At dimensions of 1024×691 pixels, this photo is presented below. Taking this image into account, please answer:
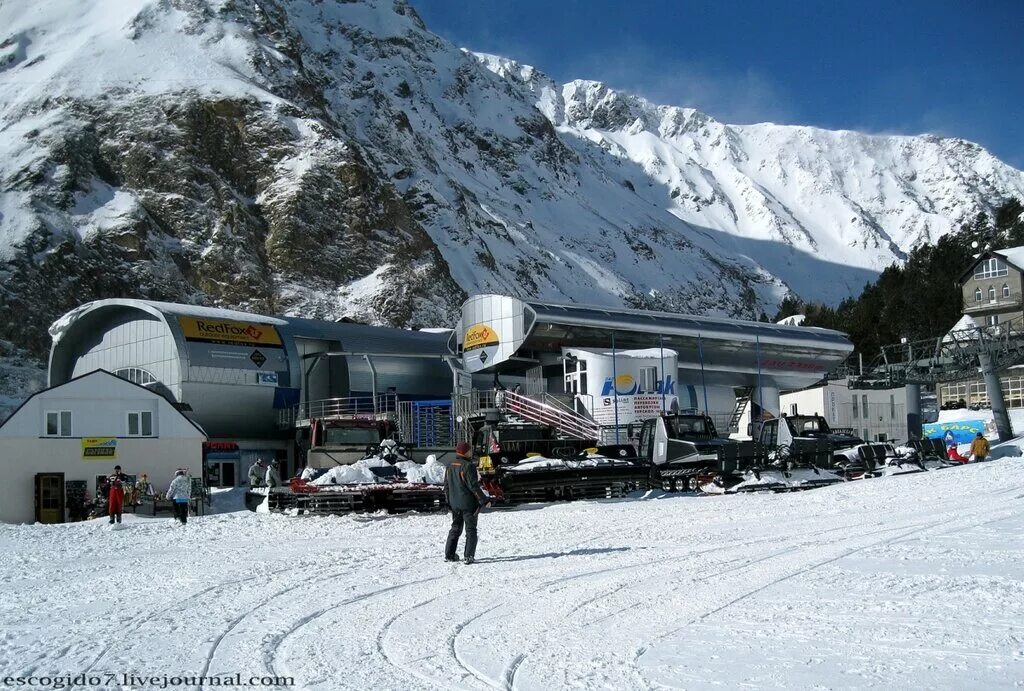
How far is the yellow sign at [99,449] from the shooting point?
96.9 feet

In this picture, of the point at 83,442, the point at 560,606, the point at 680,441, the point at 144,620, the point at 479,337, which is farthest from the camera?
the point at 479,337

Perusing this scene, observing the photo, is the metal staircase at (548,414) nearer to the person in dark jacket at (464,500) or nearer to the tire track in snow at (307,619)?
the person in dark jacket at (464,500)

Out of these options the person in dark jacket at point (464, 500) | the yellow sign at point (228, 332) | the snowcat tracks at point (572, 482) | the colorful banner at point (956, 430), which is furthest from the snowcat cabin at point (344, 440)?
the colorful banner at point (956, 430)

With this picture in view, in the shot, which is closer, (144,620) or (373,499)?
(144,620)

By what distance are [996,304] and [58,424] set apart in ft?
195

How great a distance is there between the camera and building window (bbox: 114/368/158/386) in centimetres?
3828

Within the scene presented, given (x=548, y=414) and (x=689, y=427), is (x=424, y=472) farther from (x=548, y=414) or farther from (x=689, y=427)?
(x=548, y=414)

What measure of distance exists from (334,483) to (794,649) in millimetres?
15319

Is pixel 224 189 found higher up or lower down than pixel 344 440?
higher up

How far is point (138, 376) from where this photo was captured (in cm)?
3906

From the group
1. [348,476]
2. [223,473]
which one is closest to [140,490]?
[348,476]

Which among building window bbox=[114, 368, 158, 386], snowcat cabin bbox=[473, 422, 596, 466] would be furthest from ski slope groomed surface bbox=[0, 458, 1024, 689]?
building window bbox=[114, 368, 158, 386]

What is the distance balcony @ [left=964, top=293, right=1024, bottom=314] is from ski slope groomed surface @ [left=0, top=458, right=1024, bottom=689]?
186 ft

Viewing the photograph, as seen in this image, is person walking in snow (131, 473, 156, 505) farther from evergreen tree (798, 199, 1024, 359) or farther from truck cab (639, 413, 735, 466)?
evergreen tree (798, 199, 1024, 359)
